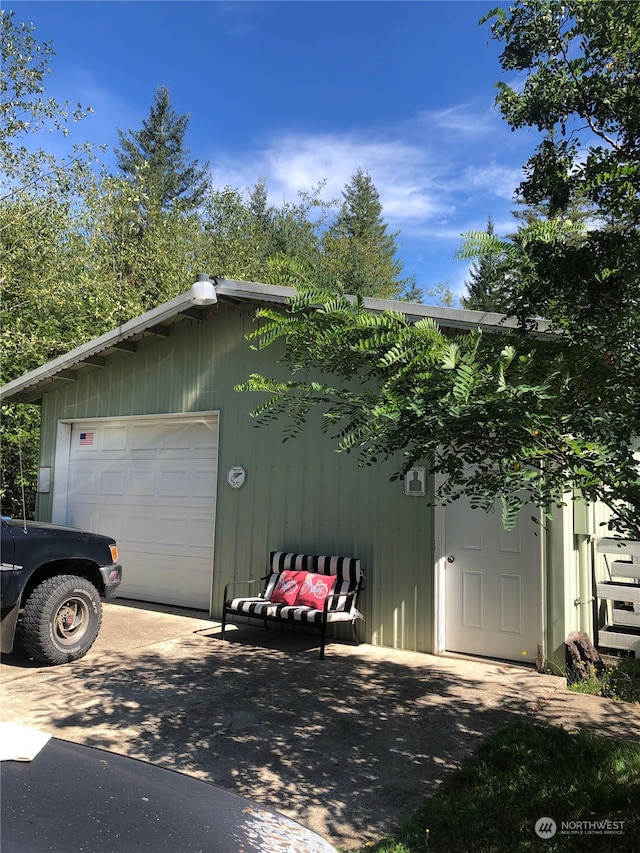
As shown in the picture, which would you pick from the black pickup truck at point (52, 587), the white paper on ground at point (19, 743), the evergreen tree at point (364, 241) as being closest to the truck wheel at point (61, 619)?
the black pickup truck at point (52, 587)

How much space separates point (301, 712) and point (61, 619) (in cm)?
267

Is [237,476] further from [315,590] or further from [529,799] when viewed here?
[529,799]

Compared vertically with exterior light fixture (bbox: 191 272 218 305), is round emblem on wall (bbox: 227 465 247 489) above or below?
below

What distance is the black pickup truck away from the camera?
17.4 feet

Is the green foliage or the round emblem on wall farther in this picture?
the round emblem on wall

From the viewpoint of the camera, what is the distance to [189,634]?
7.02 meters

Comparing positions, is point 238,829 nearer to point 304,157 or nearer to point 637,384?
point 637,384

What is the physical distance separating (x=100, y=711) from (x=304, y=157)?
23.5 ft

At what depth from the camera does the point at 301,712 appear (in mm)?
4691

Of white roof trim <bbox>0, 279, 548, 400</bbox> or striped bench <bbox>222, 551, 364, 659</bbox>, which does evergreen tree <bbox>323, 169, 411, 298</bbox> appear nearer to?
white roof trim <bbox>0, 279, 548, 400</bbox>

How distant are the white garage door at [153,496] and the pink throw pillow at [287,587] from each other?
175 centimetres

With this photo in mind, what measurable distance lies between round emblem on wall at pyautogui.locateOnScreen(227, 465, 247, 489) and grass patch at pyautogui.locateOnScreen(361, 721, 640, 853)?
178 inches

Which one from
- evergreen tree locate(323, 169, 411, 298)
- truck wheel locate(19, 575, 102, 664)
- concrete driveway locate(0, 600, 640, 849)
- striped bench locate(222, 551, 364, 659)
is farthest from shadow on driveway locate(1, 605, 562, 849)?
evergreen tree locate(323, 169, 411, 298)

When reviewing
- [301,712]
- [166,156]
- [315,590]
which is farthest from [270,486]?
[166,156]
